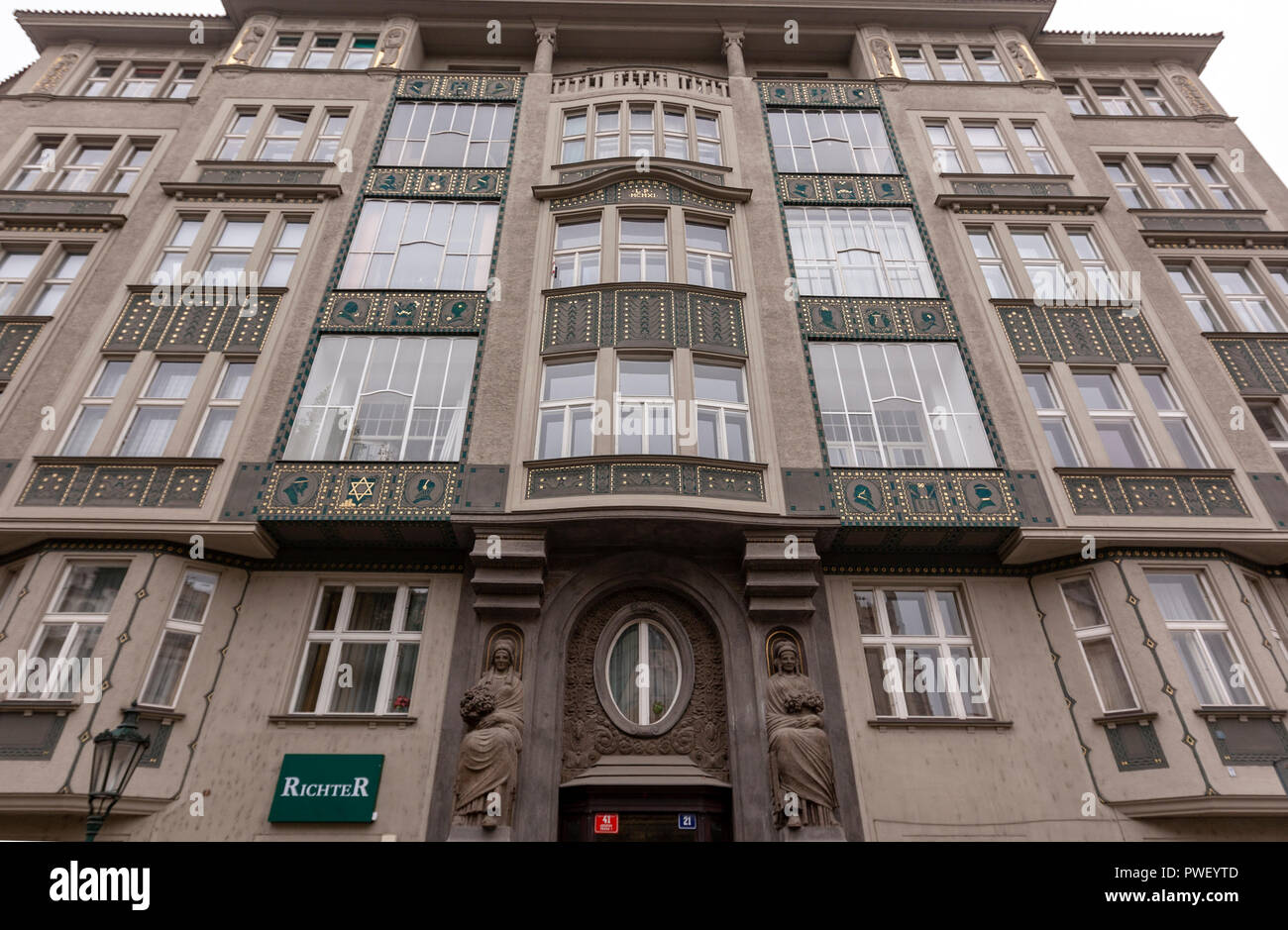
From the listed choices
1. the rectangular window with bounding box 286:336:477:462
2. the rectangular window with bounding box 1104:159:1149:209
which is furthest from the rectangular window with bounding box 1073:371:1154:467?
the rectangular window with bounding box 286:336:477:462

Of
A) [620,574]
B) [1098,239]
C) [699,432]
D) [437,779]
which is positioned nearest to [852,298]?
[699,432]

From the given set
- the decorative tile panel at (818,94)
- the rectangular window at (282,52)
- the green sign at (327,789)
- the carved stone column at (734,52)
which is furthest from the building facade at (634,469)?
the carved stone column at (734,52)

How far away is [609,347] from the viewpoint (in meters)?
12.7

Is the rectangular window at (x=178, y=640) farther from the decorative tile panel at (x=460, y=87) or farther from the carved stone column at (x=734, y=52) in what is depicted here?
the carved stone column at (x=734, y=52)

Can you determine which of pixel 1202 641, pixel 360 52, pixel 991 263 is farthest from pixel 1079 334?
pixel 360 52

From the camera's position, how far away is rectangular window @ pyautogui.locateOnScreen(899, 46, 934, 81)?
1956 cm

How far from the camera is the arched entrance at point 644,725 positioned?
32.3ft

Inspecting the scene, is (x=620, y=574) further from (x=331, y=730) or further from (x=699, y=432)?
(x=331, y=730)

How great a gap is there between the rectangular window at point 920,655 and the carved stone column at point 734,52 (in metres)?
14.9

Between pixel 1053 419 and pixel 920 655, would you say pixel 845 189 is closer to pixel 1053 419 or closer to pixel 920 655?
pixel 1053 419

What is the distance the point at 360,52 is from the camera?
1964 centimetres

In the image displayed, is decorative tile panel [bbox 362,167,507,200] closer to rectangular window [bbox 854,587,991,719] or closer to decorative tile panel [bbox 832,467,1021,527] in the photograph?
decorative tile panel [bbox 832,467,1021,527]

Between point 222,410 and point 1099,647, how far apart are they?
15.1 m

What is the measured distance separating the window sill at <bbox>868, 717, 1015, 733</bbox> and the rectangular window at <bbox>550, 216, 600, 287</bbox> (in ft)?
31.0
